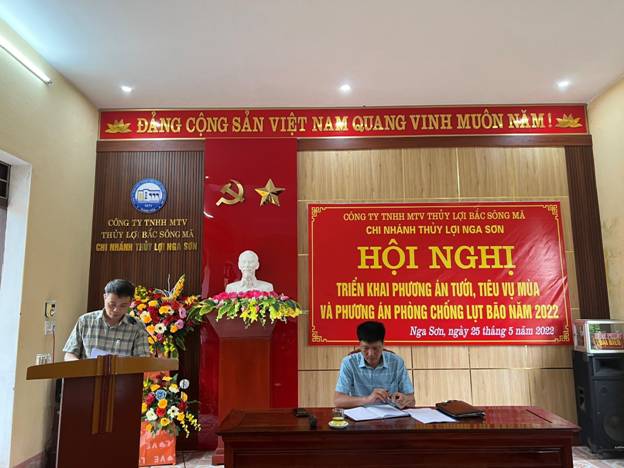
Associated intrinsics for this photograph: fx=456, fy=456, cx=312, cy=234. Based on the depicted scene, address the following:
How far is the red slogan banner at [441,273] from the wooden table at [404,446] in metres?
2.75

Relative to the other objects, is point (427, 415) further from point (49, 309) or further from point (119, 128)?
point (119, 128)

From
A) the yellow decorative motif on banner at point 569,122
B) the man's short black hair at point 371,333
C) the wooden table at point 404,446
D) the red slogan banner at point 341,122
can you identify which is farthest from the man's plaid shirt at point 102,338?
the yellow decorative motif on banner at point 569,122

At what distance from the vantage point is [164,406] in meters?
4.39

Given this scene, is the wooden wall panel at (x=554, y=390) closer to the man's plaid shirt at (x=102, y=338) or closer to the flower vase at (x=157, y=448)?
the flower vase at (x=157, y=448)

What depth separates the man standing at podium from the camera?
2.92 m

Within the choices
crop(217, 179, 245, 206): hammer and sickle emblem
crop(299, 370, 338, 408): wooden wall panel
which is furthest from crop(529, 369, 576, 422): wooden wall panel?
crop(217, 179, 245, 206): hammer and sickle emblem

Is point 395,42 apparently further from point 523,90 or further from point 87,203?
point 87,203

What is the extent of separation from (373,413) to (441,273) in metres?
2.83

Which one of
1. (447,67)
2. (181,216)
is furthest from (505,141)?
(181,216)

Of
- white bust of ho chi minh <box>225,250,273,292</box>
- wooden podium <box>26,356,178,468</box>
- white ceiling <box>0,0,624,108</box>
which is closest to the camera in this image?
wooden podium <box>26,356,178,468</box>

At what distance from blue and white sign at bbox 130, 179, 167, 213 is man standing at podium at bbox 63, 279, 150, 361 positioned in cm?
236

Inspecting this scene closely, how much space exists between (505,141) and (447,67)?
1300mm

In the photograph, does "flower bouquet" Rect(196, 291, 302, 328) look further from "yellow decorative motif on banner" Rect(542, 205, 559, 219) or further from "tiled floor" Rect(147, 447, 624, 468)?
"yellow decorative motif on banner" Rect(542, 205, 559, 219)

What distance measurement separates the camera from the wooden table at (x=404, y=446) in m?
2.20
